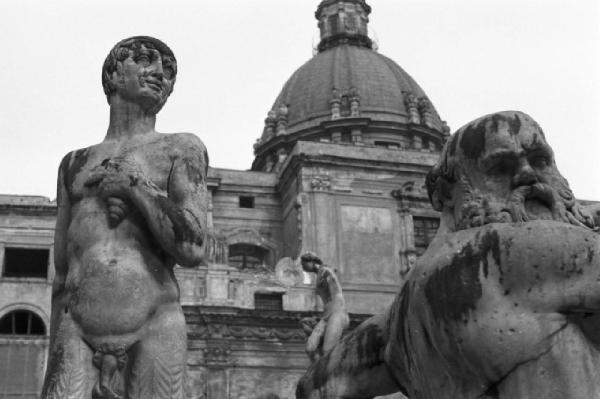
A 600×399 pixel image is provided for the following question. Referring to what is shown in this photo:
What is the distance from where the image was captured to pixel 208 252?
32.4 metres

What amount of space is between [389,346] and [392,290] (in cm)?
3035

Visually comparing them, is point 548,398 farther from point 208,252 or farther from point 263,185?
point 263,185

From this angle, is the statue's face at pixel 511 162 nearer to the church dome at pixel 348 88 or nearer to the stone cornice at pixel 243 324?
the stone cornice at pixel 243 324

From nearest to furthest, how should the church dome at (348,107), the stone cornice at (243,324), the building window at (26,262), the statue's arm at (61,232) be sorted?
the statue's arm at (61,232)
the stone cornice at (243,324)
the building window at (26,262)
the church dome at (348,107)

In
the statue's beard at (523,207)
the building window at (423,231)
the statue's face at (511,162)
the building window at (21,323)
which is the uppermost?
the building window at (423,231)

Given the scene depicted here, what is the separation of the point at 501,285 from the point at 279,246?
34828mm

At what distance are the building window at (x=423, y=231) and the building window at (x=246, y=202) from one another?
289 inches

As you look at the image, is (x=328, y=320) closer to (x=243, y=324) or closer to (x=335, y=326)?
(x=335, y=326)

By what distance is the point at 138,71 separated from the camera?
15.3 feet

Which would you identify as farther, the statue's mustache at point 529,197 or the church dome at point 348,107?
the church dome at point 348,107

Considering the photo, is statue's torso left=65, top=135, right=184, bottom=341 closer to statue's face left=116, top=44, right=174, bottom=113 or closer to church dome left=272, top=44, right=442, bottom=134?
statue's face left=116, top=44, right=174, bottom=113

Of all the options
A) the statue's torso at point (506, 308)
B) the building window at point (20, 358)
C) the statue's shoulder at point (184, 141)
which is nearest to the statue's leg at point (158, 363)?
the statue's shoulder at point (184, 141)

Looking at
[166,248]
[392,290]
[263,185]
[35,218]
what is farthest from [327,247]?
[166,248]

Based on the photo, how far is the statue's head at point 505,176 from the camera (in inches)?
110
